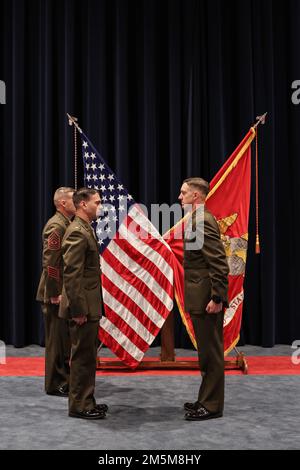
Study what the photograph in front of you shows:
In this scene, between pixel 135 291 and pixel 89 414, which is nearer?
pixel 89 414

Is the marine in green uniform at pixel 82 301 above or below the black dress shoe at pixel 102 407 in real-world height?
above

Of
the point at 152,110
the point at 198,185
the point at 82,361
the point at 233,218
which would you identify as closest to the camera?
the point at 82,361

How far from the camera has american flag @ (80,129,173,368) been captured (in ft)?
15.1

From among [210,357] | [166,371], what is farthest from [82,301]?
[166,371]

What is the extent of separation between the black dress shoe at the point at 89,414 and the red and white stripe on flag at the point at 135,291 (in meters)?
1.15

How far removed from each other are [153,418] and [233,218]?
1.90 m

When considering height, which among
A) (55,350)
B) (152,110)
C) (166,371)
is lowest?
(166,371)

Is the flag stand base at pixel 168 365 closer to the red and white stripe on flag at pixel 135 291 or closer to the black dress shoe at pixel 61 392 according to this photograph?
the red and white stripe on flag at pixel 135 291

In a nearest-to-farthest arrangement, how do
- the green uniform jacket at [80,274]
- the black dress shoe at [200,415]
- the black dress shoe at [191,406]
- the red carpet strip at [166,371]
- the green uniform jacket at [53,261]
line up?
1. the green uniform jacket at [80,274]
2. the black dress shoe at [200,415]
3. the black dress shoe at [191,406]
4. the green uniform jacket at [53,261]
5. the red carpet strip at [166,371]

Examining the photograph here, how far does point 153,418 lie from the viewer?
11.4 ft

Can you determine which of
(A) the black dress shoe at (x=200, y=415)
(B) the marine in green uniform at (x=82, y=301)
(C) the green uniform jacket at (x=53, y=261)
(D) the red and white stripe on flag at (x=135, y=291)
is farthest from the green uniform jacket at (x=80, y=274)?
(D) the red and white stripe on flag at (x=135, y=291)

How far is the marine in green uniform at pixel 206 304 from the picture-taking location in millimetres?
3402

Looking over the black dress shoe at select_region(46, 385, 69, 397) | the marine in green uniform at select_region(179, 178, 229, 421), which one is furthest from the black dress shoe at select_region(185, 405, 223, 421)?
the black dress shoe at select_region(46, 385, 69, 397)

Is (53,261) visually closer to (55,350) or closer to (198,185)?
(55,350)
